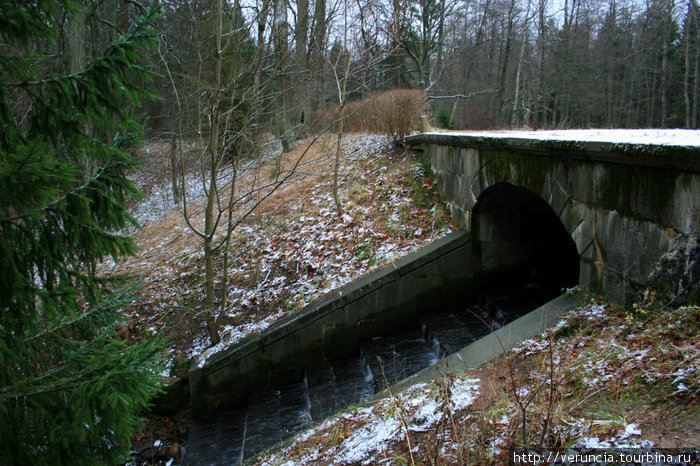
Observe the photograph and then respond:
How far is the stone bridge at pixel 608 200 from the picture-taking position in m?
3.32

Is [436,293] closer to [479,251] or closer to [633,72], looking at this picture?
[479,251]

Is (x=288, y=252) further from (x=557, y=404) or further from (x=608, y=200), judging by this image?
(x=557, y=404)

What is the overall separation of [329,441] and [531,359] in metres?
1.84

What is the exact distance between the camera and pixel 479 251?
710 cm

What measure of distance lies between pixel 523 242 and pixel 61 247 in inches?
261

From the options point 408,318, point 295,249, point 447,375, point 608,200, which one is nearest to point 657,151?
point 608,200

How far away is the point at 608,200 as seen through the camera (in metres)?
4.04

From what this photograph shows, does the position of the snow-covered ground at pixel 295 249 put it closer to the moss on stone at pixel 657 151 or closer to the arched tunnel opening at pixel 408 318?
the arched tunnel opening at pixel 408 318

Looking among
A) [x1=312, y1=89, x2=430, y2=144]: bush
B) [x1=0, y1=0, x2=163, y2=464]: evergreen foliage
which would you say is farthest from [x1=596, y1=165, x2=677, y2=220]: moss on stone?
[x1=312, y1=89, x2=430, y2=144]: bush

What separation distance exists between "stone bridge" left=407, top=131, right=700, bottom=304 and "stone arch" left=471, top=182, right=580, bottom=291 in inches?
1.1

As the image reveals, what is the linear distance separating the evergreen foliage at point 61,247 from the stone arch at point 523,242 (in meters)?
5.17

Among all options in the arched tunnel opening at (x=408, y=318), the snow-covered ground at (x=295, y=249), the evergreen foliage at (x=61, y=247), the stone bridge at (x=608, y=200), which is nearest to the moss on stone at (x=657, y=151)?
the stone bridge at (x=608, y=200)

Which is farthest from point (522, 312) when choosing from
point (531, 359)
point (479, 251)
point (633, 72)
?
point (633, 72)

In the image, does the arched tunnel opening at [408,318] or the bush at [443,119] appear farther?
the bush at [443,119]
